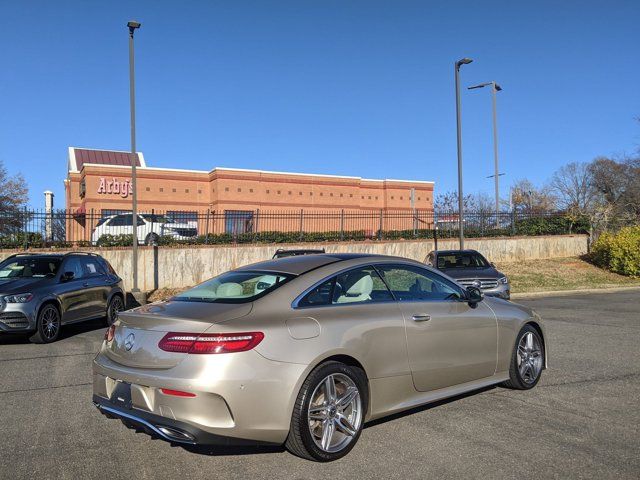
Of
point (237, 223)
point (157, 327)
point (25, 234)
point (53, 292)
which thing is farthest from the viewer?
point (237, 223)

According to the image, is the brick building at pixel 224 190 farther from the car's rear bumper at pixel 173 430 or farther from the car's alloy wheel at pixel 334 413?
the car's rear bumper at pixel 173 430

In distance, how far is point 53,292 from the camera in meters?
9.82

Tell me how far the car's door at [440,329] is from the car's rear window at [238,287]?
3.37ft

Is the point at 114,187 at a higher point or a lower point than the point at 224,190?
higher

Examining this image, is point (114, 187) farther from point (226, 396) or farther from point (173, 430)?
point (226, 396)

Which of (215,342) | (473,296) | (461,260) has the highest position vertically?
(461,260)

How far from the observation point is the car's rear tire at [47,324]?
9.39 meters

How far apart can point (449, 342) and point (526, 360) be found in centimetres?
150

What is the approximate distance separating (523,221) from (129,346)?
26.8 metres

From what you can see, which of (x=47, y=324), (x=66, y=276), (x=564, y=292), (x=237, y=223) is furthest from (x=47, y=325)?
(x=564, y=292)

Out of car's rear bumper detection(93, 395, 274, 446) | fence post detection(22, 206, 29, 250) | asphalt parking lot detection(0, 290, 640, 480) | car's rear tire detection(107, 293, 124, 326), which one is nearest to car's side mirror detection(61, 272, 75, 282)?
car's rear tire detection(107, 293, 124, 326)

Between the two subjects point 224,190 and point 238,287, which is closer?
point 238,287

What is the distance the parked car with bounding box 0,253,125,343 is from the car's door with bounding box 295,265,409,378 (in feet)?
19.0

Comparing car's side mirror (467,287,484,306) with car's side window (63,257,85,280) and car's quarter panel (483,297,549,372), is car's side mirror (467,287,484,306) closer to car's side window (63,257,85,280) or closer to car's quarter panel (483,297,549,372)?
car's quarter panel (483,297,549,372)
